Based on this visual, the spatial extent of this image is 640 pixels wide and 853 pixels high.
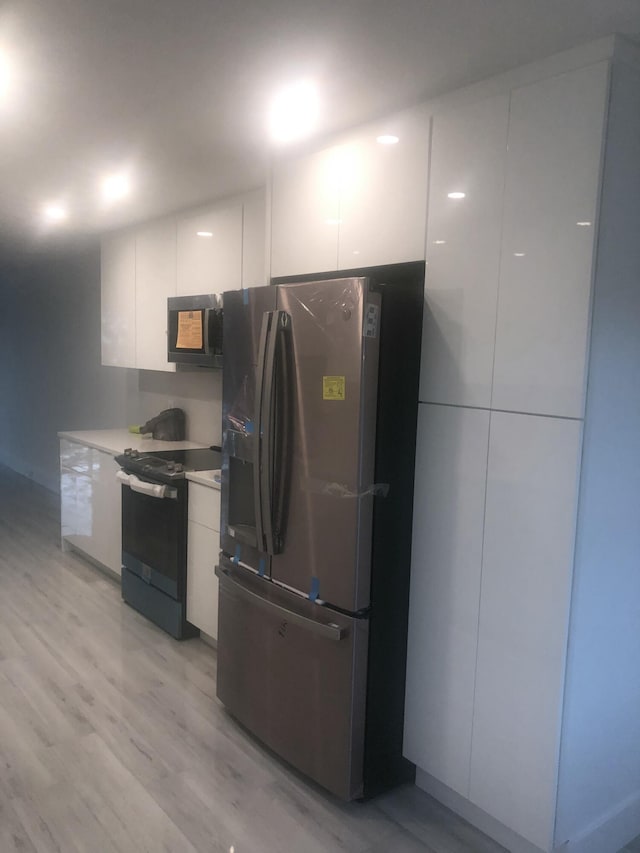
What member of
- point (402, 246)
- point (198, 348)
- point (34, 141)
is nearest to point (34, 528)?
point (198, 348)

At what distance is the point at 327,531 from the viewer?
7.00ft

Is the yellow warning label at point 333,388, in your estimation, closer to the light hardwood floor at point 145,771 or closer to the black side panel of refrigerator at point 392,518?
the black side panel of refrigerator at point 392,518

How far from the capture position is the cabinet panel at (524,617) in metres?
1.80

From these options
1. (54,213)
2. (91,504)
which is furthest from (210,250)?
(91,504)

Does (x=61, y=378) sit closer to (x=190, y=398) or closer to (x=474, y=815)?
(x=190, y=398)

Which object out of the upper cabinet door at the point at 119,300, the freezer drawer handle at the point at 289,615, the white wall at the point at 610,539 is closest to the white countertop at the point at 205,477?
the freezer drawer handle at the point at 289,615

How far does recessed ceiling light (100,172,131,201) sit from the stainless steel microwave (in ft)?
2.05

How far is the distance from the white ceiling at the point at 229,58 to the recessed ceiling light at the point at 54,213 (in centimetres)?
100

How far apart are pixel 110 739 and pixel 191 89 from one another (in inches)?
96.0

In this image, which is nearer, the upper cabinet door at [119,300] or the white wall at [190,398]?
the white wall at [190,398]

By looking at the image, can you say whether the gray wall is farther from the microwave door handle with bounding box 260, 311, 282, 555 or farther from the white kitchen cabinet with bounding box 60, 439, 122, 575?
the microwave door handle with bounding box 260, 311, 282, 555

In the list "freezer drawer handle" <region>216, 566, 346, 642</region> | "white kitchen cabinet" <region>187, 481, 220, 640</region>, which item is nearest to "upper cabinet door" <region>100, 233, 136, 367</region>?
"white kitchen cabinet" <region>187, 481, 220, 640</region>

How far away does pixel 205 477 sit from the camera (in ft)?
10.4

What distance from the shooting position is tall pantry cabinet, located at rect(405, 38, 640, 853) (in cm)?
174
